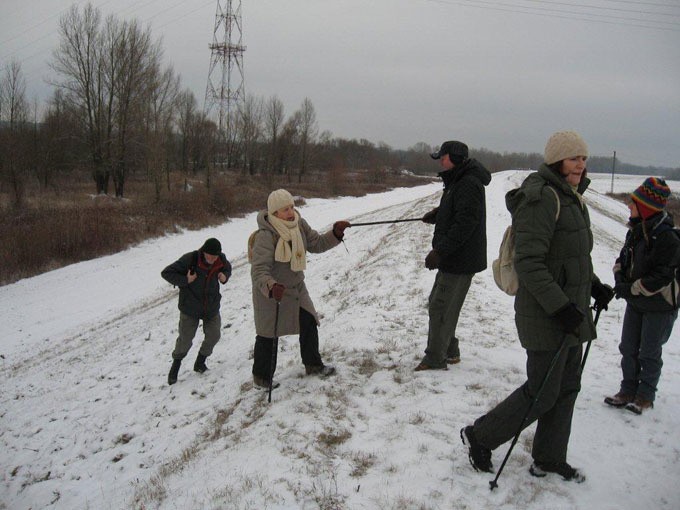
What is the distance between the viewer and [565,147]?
3098 mm

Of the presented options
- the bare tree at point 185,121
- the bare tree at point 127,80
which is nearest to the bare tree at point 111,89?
the bare tree at point 127,80

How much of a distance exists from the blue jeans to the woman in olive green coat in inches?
49.4

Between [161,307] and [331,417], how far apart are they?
8.86 m

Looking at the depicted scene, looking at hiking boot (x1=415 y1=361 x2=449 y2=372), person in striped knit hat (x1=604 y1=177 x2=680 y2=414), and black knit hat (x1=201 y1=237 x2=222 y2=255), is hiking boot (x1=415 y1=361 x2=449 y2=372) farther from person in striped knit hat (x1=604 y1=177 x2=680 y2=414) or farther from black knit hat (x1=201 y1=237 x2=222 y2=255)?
black knit hat (x1=201 y1=237 x2=222 y2=255)

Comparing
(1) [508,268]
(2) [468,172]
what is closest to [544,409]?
(1) [508,268]

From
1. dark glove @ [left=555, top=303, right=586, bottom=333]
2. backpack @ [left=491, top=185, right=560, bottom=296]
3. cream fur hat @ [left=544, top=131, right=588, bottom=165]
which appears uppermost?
cream fur hat @ [left=544, top=131, right=588, bottom=165]

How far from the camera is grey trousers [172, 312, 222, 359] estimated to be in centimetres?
679

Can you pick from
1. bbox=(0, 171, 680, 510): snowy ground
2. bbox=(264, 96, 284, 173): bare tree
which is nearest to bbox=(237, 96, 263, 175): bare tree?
bbox=(264, 96, 284, 173): bare tree

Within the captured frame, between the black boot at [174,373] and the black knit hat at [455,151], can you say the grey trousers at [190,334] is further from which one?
the black knit hat at [455,151]

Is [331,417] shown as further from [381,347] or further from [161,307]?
[161,307]

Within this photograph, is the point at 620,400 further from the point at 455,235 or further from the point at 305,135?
the point at 305,135

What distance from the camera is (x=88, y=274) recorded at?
1691 centimetres

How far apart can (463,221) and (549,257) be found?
60.8 inches

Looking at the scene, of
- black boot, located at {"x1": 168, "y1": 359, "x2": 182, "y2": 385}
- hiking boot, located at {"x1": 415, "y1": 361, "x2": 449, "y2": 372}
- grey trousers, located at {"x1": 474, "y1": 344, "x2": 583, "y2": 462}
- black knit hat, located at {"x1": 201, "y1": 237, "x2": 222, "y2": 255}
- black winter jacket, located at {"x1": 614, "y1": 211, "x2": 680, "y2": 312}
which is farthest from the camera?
black boot, located at {"x1": 168, "y1": 359, "x2": 182, "y2": 385}
